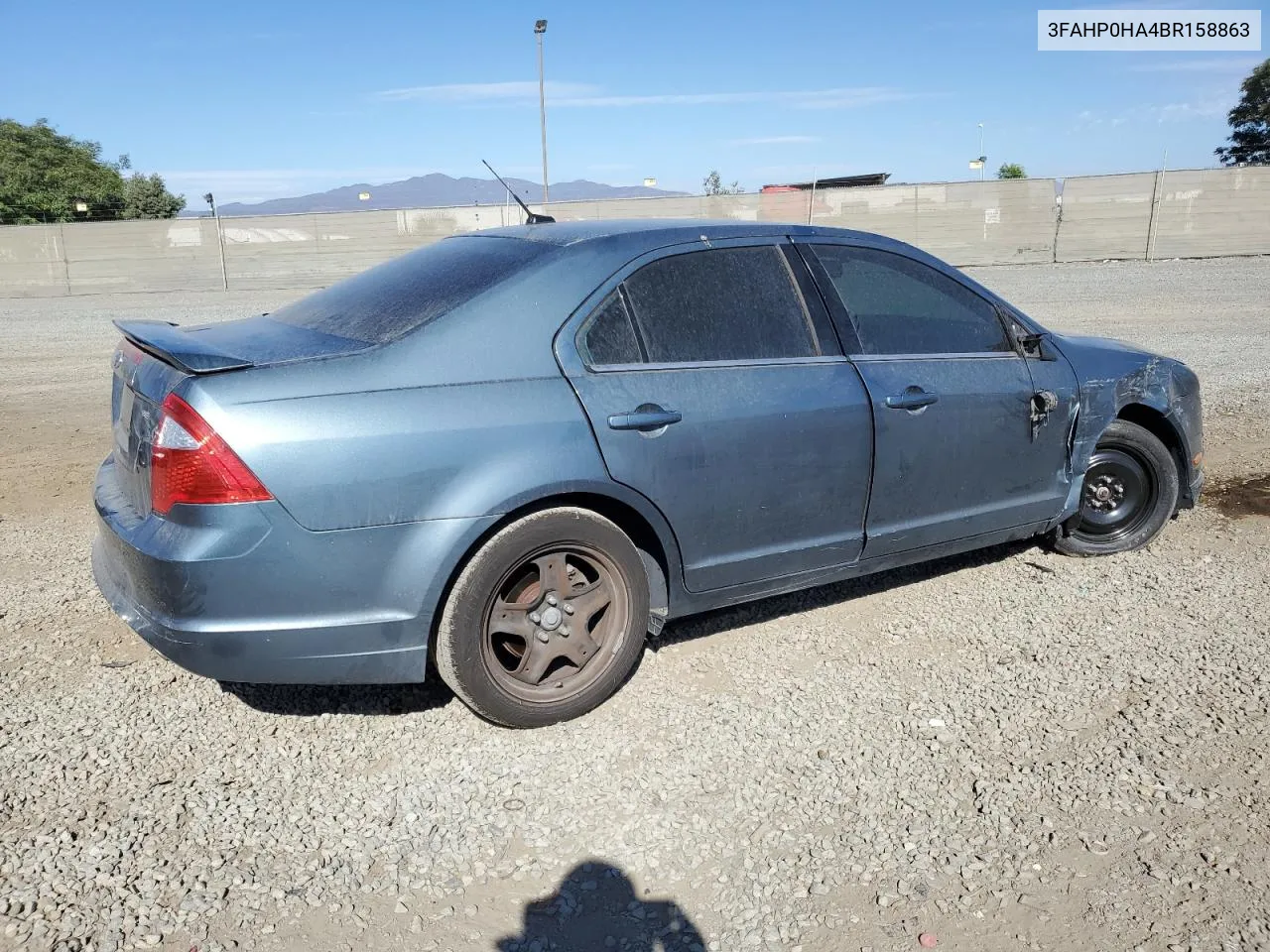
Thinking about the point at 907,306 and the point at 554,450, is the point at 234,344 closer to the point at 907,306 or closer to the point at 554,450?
the point at 554,450

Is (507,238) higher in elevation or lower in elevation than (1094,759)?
higher

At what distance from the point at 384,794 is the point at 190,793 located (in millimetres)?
579

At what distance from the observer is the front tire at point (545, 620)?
10.7 ft

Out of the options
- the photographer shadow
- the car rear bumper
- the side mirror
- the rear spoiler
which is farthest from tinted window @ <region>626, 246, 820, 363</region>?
the photographer shadow

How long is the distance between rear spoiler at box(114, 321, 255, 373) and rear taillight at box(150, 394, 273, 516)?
4.7 inches

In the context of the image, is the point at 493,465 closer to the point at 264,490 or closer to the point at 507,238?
the point at 264,490

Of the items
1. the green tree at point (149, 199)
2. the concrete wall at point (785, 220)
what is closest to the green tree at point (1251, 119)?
the concrete wall at point (785, 220)

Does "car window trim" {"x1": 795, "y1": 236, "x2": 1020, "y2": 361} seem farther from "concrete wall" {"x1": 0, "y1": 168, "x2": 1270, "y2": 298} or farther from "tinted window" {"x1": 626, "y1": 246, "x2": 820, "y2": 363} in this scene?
"concrete wall" {"x1": 0, "y1": 168, "x2": 1270, "y2": 298}

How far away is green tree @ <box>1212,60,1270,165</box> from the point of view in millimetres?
→ 60906

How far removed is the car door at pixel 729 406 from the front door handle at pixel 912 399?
0.45 feet

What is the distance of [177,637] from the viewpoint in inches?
121

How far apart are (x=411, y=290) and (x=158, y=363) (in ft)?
Result: 2.93

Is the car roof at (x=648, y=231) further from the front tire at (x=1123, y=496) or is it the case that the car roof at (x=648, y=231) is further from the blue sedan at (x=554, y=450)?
the front tire at (x=1123, y=496)

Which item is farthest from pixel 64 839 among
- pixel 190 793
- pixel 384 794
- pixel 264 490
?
pixel 264 490
